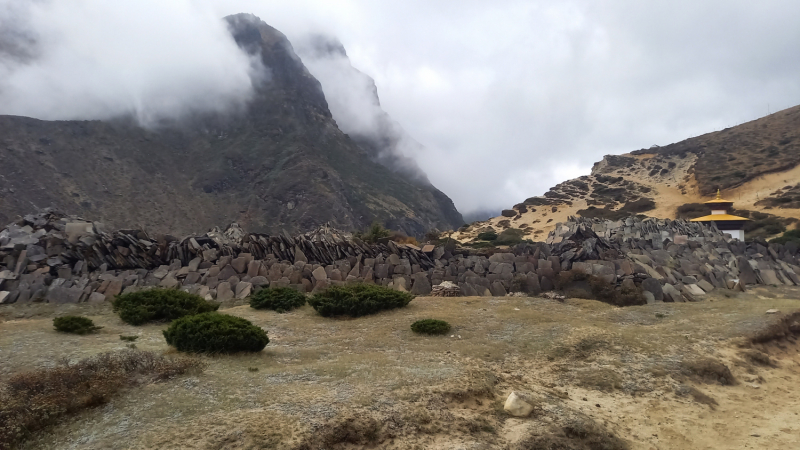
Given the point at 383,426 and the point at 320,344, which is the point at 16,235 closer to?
the point at 320,344

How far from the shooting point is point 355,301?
1387 centimetres

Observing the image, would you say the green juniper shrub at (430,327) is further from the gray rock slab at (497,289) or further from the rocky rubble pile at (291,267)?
the gray rock slab at (497,289)

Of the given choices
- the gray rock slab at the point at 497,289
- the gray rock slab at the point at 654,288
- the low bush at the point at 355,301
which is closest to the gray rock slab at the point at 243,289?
the low bush at the point at 355,301

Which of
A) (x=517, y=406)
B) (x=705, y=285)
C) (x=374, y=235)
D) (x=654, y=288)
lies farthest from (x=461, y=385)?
(x=374, y=235)

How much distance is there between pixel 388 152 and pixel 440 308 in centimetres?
14303

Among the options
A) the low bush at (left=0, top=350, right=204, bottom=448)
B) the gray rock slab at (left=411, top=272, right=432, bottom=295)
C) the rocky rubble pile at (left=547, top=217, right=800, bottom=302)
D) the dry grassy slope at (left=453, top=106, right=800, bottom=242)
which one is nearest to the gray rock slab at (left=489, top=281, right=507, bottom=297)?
the gray rock slab at (left=411, top=272, right=432, bottom=295)

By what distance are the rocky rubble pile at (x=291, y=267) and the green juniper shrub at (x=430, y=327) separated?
215 inches

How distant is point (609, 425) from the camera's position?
23.2ft

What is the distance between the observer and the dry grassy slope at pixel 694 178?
57.1 meters

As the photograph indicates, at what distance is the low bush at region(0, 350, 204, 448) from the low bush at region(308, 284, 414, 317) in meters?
6.13

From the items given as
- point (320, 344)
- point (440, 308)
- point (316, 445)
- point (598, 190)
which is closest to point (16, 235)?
point (320, 344)

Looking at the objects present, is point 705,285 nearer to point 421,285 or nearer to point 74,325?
point 421,285

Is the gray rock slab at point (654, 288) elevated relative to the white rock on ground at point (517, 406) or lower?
elevated

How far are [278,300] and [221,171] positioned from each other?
80861 mm
